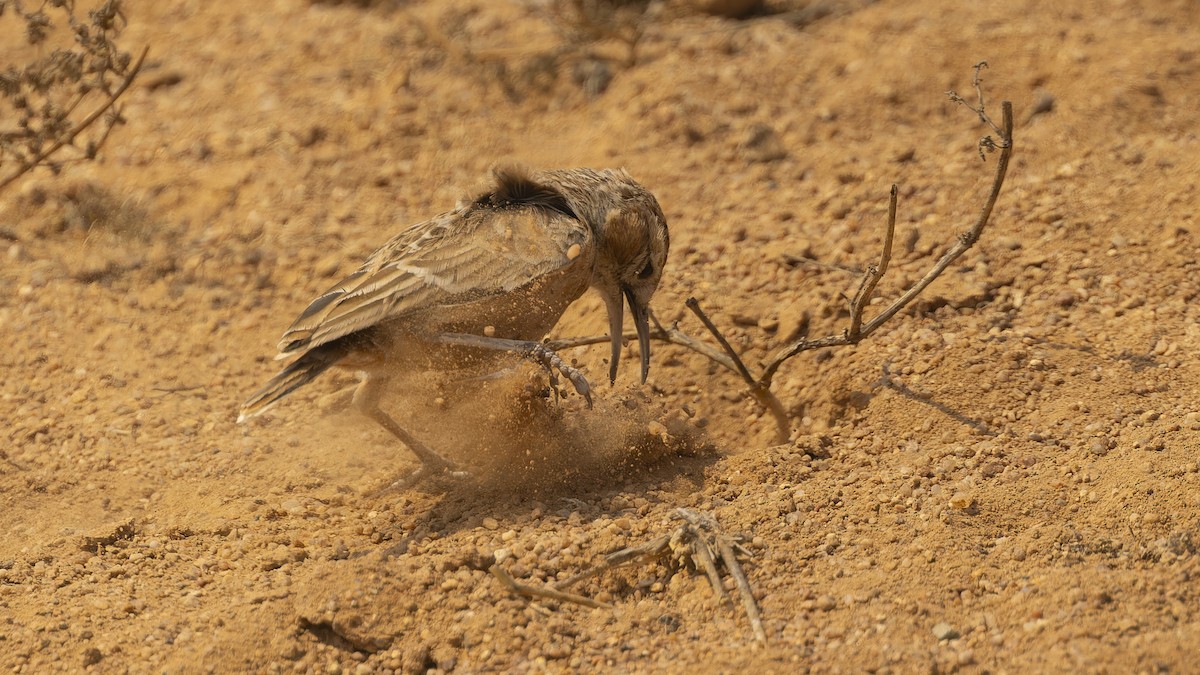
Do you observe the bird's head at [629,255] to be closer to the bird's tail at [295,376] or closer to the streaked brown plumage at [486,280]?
the streaked brown plumage at [486,280]

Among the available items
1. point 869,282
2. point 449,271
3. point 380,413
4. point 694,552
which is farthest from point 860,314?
point 380,413

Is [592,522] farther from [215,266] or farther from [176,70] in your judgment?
[176,70]

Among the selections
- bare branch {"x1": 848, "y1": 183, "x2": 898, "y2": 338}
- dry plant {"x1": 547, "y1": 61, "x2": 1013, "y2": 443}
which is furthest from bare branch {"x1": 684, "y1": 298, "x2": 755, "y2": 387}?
bare branch {"x1": 848, "y1": 183, "x2": 898, "y2": 338}

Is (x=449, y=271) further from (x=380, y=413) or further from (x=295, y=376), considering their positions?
(x=380, y=413)

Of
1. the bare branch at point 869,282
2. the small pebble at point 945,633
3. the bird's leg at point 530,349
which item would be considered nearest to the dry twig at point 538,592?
the bird's leg at point 530,349

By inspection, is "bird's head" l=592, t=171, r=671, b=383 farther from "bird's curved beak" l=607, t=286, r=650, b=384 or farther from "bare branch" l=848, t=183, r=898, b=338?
"bare branch" l=848, t=183, r=898, b=338
